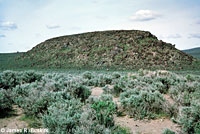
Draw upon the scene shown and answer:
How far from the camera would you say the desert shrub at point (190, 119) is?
16.1ft

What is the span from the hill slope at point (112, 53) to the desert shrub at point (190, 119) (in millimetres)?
34628

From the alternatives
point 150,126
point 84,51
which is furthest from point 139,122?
point 84,51

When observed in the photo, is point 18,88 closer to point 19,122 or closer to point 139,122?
point 19,122

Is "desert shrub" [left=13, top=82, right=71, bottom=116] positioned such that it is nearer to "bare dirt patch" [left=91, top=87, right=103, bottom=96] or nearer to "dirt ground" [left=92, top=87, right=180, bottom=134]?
"dirt ground" [left=92, top=87, right=180, bottom=134]

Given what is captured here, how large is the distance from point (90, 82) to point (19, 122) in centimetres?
825

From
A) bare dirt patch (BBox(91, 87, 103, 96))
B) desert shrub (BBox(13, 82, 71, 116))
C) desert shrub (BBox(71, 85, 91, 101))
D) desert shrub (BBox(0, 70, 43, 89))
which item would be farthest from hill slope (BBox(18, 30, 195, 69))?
desert shrub (BBox(13, 82, 71, 116))

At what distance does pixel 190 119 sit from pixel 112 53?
138 ft

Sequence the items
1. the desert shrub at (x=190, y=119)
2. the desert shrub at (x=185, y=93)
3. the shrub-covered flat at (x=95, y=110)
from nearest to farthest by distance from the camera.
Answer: the shrub-covered flat at (x=95, y=110)
the desert shrub at (x=190, y=119)
the desert shrub at (x=185, y=93)

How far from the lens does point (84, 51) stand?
5175 cm

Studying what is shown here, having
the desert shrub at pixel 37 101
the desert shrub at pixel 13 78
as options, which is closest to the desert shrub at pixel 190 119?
the desert shrub at pixel 37 101

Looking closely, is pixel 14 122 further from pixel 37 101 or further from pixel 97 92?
pixel 97 92

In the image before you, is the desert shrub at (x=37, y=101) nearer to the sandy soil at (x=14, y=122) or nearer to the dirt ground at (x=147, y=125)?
the sandy soil at (x=14, y=122)

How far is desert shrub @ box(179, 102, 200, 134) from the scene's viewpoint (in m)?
4.91

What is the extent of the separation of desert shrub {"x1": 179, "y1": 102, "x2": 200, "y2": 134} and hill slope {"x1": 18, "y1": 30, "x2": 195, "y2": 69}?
34628 millimetres
